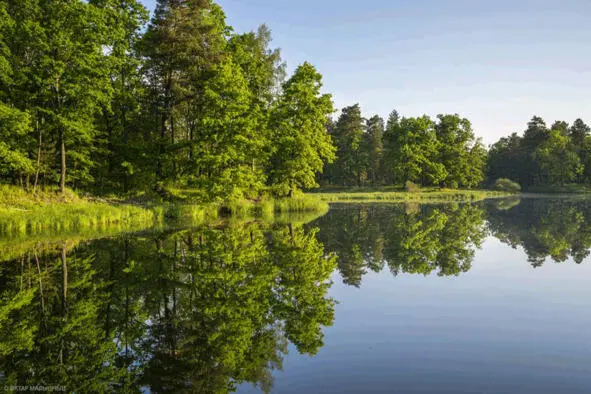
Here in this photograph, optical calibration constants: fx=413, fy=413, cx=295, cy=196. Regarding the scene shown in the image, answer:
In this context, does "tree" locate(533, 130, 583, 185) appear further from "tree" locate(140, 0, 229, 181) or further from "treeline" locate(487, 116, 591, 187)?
"tree" locate(140, 0, 229, 181)

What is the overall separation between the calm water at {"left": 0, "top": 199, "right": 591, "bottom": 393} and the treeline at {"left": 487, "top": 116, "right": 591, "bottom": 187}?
97993 mm

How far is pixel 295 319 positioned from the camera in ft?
27.6

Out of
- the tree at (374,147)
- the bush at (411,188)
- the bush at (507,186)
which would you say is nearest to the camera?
the bush at (411,188)

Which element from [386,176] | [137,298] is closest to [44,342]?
[137,298]

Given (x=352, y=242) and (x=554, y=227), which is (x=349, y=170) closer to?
(x=554, y=227)

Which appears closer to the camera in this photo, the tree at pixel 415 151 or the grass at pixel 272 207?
the grass at pixel 272 207

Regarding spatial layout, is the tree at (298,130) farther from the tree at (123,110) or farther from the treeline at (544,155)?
the treeline at (544,155)

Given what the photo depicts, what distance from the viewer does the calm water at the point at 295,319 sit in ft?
19.7

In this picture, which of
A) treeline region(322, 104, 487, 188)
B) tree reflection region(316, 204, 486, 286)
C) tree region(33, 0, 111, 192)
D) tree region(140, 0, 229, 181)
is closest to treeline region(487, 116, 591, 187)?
treeline region(322, 104, 487, 188)

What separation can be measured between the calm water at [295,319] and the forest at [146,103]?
16705 mm

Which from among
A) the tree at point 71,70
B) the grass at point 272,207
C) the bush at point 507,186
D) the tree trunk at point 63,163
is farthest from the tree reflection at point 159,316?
the bush at point 507,186

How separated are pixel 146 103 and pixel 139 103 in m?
0.63

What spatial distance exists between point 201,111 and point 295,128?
429 inches

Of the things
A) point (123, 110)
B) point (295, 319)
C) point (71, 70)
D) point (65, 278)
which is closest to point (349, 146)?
point (123, 110)
